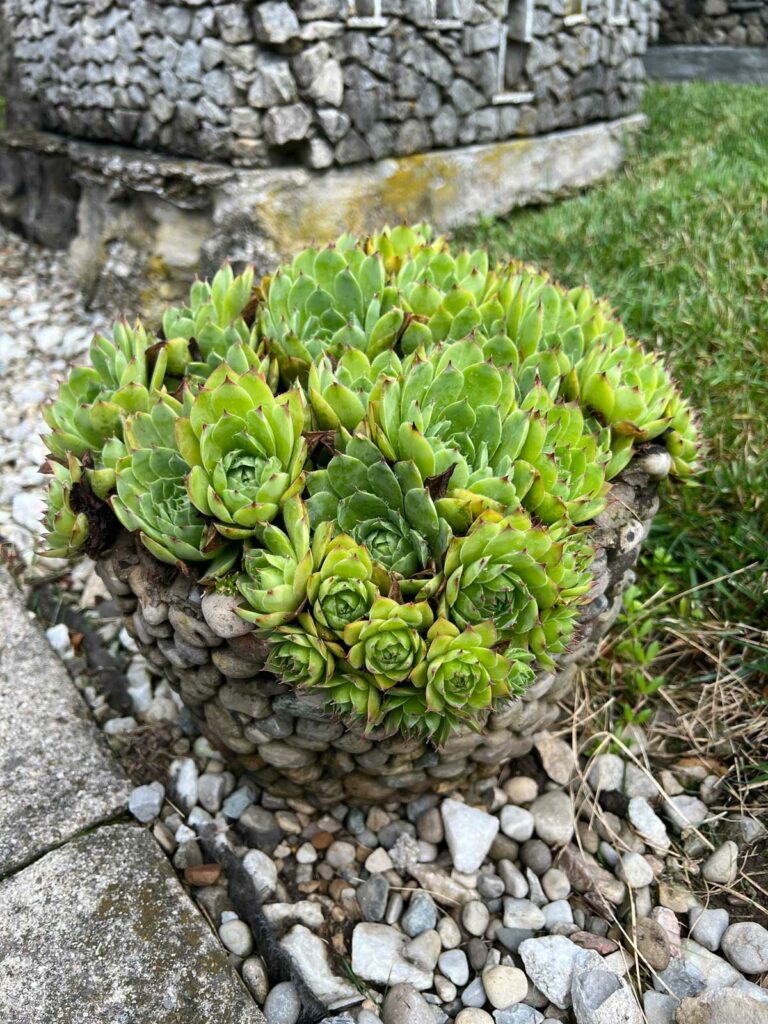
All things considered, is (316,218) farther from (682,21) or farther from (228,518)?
(682,21)

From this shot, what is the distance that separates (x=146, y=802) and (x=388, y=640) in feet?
3.06

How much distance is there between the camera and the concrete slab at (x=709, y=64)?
846 centimetres

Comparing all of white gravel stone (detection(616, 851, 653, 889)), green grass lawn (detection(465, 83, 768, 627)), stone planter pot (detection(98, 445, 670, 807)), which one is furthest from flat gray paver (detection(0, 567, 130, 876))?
green grass lawn (detection(465, 83, 768, 627))

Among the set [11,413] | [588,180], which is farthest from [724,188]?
[11,413]

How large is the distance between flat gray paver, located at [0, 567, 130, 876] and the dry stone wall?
2358 millimetres

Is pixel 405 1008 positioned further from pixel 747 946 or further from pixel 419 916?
pixel 747 946

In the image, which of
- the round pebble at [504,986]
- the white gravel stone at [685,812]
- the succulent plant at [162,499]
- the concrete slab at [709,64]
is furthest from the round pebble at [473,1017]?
the concrete slab at [709,64]

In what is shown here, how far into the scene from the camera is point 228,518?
1.44 meters

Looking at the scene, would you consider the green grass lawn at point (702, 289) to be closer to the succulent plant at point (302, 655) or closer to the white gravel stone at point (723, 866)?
the white gravel stone at point (723, 866)

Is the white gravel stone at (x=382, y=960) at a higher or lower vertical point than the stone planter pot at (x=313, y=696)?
lower

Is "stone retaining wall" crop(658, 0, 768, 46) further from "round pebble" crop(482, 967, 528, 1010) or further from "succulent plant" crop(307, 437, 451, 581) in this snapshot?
"round pebble" crop(482, 967, 528, 1010)

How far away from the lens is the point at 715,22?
8781 mm

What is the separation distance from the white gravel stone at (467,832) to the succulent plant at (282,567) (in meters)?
0.78

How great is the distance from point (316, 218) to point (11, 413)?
1.61 meters
